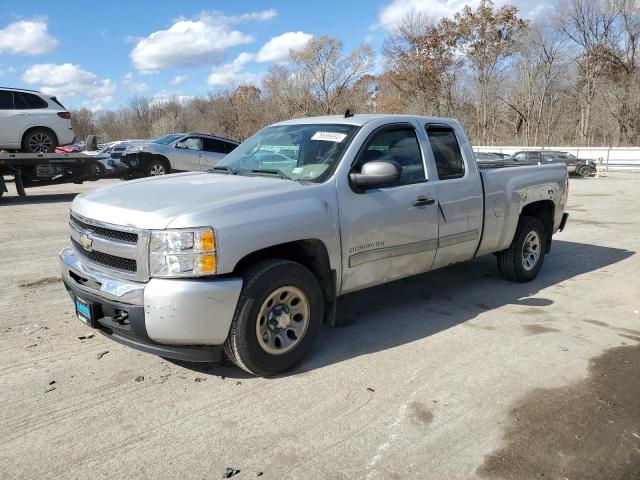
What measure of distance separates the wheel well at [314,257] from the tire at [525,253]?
291 centimetres

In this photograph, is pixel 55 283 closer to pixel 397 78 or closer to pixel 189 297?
pixel 189 297

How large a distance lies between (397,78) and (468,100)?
23.4ft

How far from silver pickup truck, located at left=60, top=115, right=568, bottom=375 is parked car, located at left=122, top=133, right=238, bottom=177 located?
11.6m

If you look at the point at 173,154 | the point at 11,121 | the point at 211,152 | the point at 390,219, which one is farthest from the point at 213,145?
the point at 390,219

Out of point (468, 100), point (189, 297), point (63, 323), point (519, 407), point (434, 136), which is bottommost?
point (519, 407)

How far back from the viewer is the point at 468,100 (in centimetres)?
5038

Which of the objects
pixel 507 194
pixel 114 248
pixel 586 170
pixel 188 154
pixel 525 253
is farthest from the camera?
pixel 586 170

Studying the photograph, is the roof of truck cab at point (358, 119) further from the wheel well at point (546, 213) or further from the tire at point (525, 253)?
the wheel well at point (546, 213)

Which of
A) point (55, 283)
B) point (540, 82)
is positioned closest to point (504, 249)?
point (55, 283)

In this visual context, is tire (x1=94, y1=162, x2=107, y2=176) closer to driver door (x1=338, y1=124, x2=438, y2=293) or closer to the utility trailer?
the utility trailer

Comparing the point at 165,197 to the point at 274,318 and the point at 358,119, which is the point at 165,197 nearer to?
the point at 274,318

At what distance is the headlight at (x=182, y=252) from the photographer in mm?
3318

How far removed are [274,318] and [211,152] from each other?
13.8 m

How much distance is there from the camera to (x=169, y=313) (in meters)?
3.32
